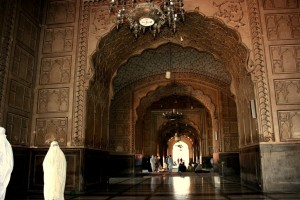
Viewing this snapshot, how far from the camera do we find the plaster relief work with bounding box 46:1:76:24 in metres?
8.12

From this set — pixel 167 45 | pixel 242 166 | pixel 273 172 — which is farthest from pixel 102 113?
pixel 273 172

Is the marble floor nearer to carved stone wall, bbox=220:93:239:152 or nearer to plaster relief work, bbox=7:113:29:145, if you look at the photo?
plaster relief work, bbox=7:113:29:145

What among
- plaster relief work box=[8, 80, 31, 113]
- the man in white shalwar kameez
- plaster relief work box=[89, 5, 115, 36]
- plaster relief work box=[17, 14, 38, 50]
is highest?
plaster relief work box=[89, 5, 115, 36]

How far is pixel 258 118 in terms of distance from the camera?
271 inches

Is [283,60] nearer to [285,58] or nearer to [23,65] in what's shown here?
[285,58]

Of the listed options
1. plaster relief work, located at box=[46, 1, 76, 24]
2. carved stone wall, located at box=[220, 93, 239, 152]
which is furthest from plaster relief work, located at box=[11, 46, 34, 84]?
carved stone wall, located at box=[220, 93, 239, 152]

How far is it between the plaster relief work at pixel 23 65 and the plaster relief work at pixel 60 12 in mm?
1395

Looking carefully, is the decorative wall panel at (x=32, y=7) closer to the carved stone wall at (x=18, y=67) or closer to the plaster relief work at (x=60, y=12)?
the carved stone wall at (x=18, y=67)

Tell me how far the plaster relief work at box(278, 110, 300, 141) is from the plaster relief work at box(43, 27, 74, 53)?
226 inches

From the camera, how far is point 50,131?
734 cm

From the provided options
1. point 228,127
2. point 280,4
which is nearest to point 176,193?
point 280,4

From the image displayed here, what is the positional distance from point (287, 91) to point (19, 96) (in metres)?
6.47

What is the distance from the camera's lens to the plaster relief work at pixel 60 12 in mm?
8125

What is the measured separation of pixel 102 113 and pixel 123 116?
16.3 feet
